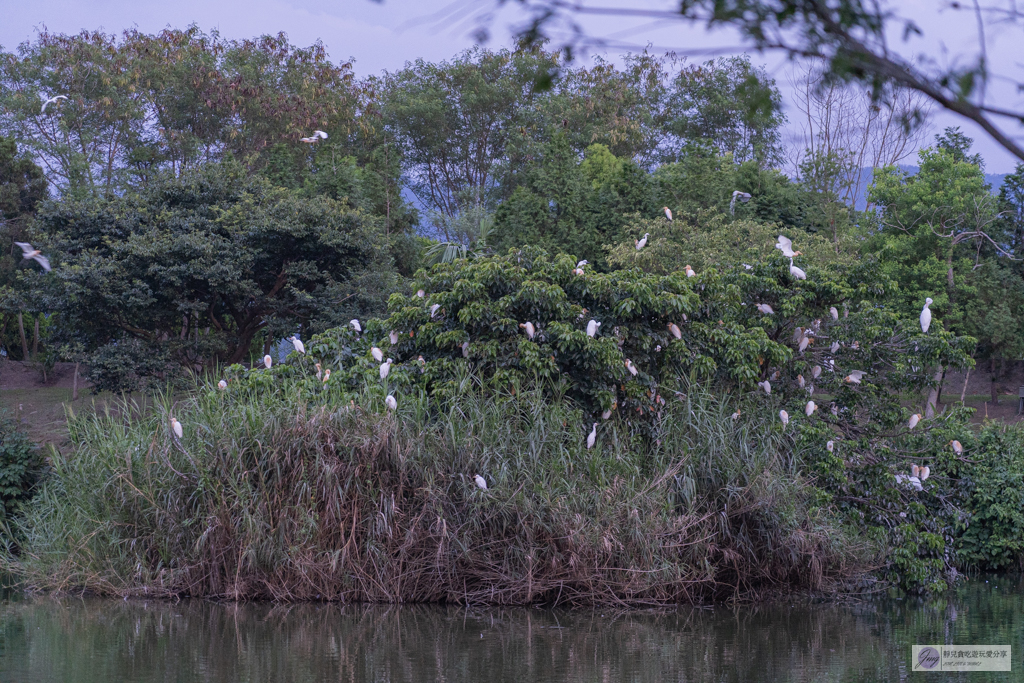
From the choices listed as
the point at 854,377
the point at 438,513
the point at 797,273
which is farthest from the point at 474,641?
the point at 797,273

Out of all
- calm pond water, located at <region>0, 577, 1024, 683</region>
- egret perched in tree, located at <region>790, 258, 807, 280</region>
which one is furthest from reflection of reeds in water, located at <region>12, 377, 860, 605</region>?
egret perched in tree, located at <region>790, 258, 807, 280</region>

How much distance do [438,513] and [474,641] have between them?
1538mm

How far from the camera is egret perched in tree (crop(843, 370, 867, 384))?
1039 centimetres

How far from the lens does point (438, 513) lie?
28.0 ft

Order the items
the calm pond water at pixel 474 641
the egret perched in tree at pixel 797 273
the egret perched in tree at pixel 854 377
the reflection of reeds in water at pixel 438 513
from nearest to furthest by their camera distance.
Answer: the calm pond water at pixel 474 641
the reflection of reeds in water at pixel 438 513
the egret perched in tree at pixel 854 377
the egret perched in tree at pixel 797 273

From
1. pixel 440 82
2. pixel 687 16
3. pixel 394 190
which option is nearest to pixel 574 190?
pixel 394 190

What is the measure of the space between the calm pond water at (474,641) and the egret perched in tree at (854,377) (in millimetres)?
2419

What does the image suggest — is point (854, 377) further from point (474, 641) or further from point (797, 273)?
point (474, 641)

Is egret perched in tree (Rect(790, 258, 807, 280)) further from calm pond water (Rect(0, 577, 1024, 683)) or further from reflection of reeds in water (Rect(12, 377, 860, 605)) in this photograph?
calm pond water (Rect(0, 577, 1024, 683))

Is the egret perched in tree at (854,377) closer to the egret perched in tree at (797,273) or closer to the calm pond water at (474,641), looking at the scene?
the egret perched in tree at (797,273)

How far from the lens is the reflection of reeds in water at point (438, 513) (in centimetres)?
850

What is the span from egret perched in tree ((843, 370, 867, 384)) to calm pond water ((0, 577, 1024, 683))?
2419 mm

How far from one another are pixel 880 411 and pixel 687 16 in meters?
9.12

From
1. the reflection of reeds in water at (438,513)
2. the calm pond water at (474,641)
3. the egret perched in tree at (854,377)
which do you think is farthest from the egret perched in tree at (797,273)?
the calm pond water at (474,641)
